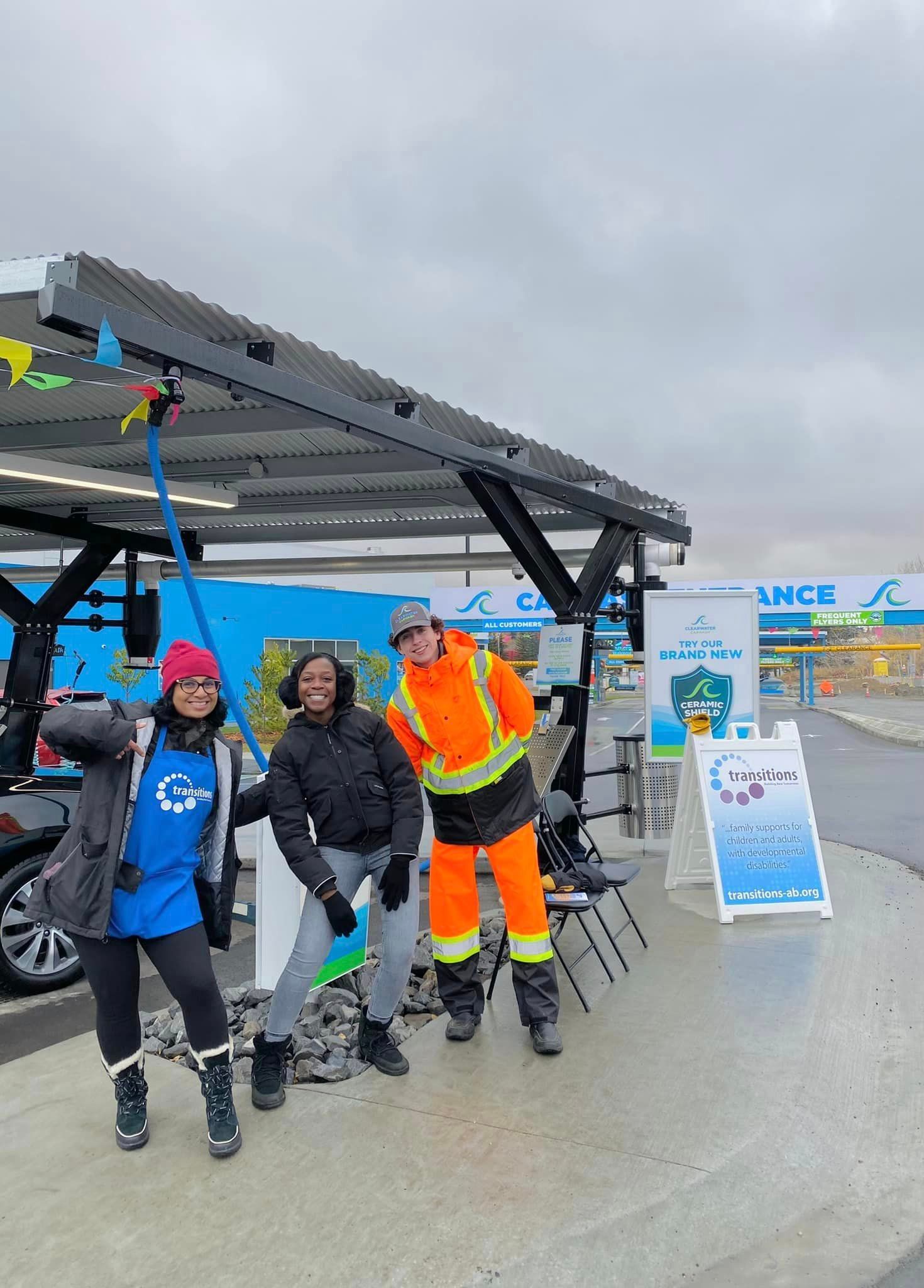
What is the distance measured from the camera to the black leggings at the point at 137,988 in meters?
3.07

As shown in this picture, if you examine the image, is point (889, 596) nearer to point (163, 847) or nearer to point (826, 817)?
point (826, 817)

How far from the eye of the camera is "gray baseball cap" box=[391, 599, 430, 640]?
400 cm

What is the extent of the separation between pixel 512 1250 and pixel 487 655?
7.30 feet

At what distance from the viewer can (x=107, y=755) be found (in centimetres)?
299

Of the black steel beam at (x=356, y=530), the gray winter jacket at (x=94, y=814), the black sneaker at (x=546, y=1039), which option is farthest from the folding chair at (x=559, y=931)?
the black steel beam at (x=356, y=530)

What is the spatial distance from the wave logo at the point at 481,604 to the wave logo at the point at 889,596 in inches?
440

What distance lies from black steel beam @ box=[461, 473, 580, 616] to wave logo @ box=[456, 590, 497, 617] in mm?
23220

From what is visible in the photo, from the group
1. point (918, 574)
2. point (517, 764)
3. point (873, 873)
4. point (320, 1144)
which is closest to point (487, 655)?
point (517, 764)

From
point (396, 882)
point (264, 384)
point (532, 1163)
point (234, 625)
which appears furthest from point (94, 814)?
point (234, 625)

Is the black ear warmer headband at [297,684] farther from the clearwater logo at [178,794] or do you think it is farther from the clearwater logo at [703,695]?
the clearwater logo at [703,695]

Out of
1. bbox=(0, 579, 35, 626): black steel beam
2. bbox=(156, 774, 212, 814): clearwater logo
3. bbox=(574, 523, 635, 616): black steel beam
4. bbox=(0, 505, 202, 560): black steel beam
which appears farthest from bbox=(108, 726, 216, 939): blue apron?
bbox=(0, 505, 202, 560): black steel beam

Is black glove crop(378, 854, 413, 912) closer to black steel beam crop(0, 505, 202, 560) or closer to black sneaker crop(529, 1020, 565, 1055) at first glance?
black sneaker crop(529, 1020, 565, 1055)

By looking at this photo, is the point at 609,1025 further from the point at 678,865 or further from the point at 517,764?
the point at 678,865

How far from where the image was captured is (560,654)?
704cm
